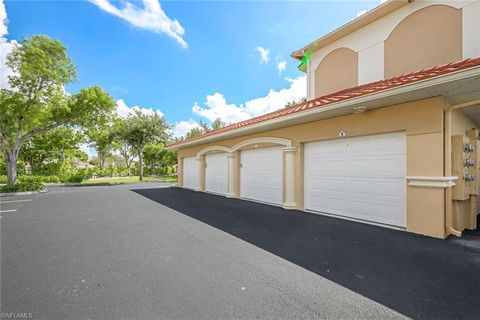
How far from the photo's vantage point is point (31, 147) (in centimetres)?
2527

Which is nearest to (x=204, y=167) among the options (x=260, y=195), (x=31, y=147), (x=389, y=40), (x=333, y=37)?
(x=260, y=195)

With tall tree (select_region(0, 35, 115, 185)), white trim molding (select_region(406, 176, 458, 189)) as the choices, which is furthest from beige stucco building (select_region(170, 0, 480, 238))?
tall tree (select_region(0, 35, 115, 185))

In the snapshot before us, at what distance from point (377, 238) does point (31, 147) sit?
34.9 meters

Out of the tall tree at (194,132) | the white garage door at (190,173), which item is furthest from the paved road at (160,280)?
the tall tree at (194,132)

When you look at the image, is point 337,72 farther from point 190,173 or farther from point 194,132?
point 194,132

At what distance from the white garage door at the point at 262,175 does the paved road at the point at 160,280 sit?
358 centimetres

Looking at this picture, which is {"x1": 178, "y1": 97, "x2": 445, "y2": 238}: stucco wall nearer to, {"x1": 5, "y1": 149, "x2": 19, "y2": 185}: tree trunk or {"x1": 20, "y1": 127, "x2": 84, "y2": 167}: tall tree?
{"x1": 5, "y1": 149, "x2": 19, "y2": 185}: tree trunk

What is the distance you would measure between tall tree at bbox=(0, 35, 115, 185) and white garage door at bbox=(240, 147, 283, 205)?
11828 mm

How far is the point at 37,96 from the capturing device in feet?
40.5

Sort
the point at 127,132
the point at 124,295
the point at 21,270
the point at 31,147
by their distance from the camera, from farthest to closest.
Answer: the point at 31,147, the point at 127,132, the point at 21,270, the point at 124,295

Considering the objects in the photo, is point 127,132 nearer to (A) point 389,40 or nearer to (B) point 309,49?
(B) point 309,49

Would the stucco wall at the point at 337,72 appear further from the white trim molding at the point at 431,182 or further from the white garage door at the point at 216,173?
the white garage door at the point at 216,173

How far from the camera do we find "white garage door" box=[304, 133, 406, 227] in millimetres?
4918

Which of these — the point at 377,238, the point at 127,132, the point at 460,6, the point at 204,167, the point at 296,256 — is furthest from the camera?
the point at 127,132
